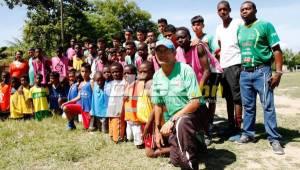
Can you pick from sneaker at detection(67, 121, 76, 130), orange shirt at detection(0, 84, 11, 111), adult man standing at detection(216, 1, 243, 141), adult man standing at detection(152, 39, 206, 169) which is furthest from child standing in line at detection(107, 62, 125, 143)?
orange shirt at detection(0, 84, 11, 111)

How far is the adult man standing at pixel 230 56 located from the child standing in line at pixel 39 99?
469 cm

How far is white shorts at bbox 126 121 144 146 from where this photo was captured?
5613 mm

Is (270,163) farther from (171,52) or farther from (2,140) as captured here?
(2,140)

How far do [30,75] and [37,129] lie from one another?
2.41 meters

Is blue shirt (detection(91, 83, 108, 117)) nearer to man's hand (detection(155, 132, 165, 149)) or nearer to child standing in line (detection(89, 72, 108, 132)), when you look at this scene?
child standing in line (detection(89, 72, 108, 132))

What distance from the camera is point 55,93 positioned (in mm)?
8898

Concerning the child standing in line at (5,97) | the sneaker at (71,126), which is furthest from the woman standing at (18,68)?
the sneaker at (71,126)

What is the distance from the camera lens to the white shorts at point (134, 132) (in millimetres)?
5613

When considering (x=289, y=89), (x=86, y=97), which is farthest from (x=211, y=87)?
(x=289, y=89)

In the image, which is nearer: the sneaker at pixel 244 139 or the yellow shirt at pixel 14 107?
the sneaker at pixel 244 139

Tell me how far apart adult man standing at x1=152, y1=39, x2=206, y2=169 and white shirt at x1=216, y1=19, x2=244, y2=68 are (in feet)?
5.46

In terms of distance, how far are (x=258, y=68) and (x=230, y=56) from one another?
0.59m

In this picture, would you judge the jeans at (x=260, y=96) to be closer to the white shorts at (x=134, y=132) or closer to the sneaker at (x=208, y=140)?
the sneaker at (x=208, y=140)

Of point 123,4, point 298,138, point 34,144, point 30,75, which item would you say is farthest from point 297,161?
point 123,4
